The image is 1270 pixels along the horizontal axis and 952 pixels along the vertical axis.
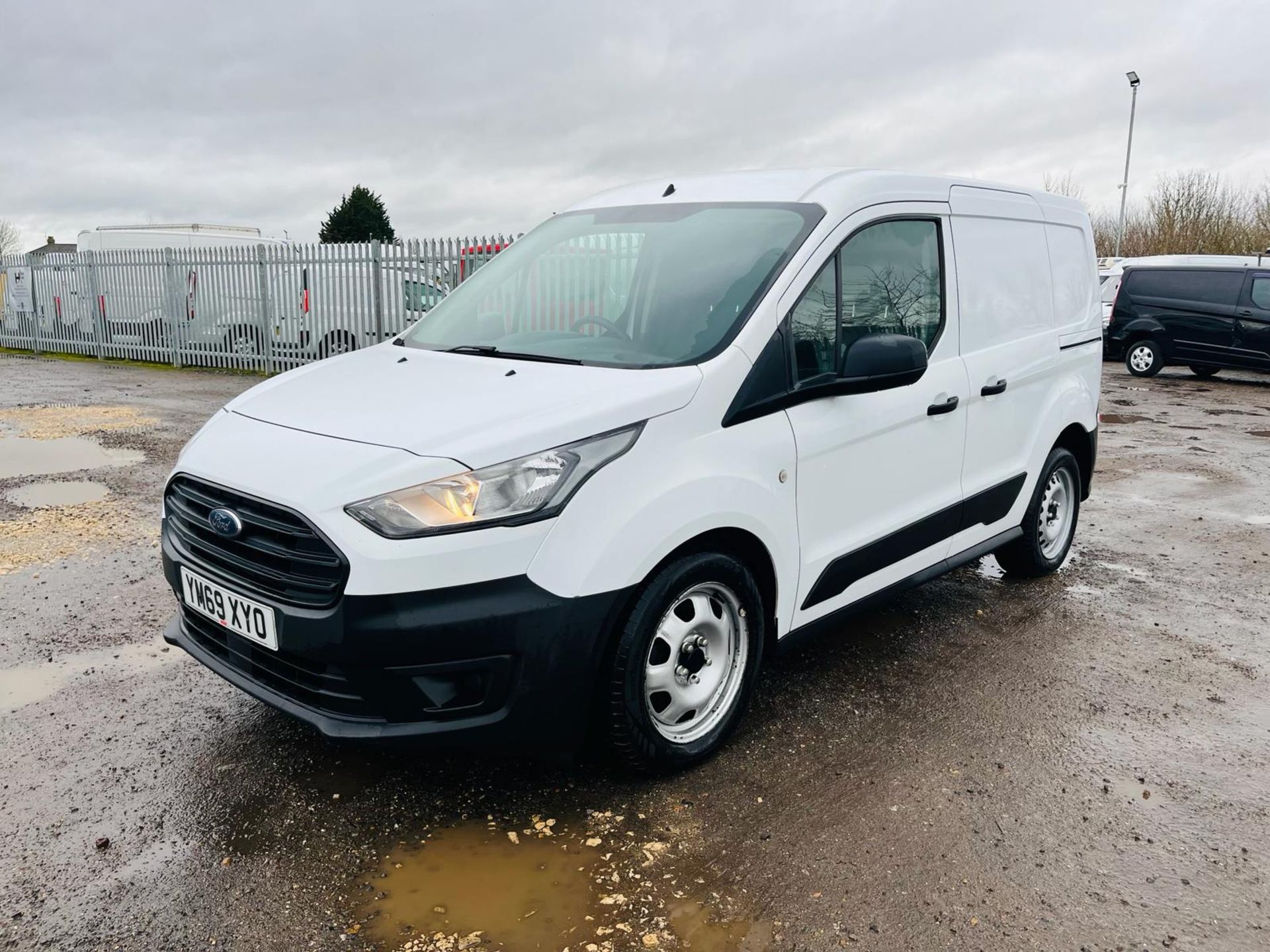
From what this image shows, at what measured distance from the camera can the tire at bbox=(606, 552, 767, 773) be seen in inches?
116

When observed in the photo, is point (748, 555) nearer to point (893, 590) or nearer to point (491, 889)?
point (893, 590)

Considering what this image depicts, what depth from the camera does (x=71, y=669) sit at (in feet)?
13.6

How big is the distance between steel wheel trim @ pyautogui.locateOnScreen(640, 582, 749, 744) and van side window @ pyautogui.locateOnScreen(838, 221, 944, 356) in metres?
1.04

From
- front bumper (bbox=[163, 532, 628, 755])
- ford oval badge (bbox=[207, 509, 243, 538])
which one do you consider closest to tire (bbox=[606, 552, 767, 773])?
front bumper (bbox=[163, 532, 628, 755])

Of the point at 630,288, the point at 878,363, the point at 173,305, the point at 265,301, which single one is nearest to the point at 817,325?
the point at 878,363

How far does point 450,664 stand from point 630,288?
1.64 meters

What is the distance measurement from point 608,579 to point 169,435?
8.27 meters

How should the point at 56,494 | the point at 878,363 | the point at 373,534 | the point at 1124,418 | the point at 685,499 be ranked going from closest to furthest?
1. the point at 373,534
2. the point at 685,499
3. the point at 878,363
4. the point at 56,494
5. the point at 1124,418

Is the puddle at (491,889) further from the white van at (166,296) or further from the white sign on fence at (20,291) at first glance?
the white sign on fence at (20,291)

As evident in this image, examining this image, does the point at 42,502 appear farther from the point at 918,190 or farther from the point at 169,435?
the point at 918,190

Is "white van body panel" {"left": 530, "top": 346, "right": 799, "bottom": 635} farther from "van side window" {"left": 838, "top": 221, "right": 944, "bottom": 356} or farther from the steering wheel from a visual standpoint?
"van side window" {"left": 838, "top": 221, "right": 944, "bottom": 356}

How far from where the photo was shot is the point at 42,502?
683cm

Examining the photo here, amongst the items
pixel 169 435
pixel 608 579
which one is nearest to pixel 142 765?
pixel 608 579

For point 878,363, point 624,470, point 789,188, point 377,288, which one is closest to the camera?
point 624,470
